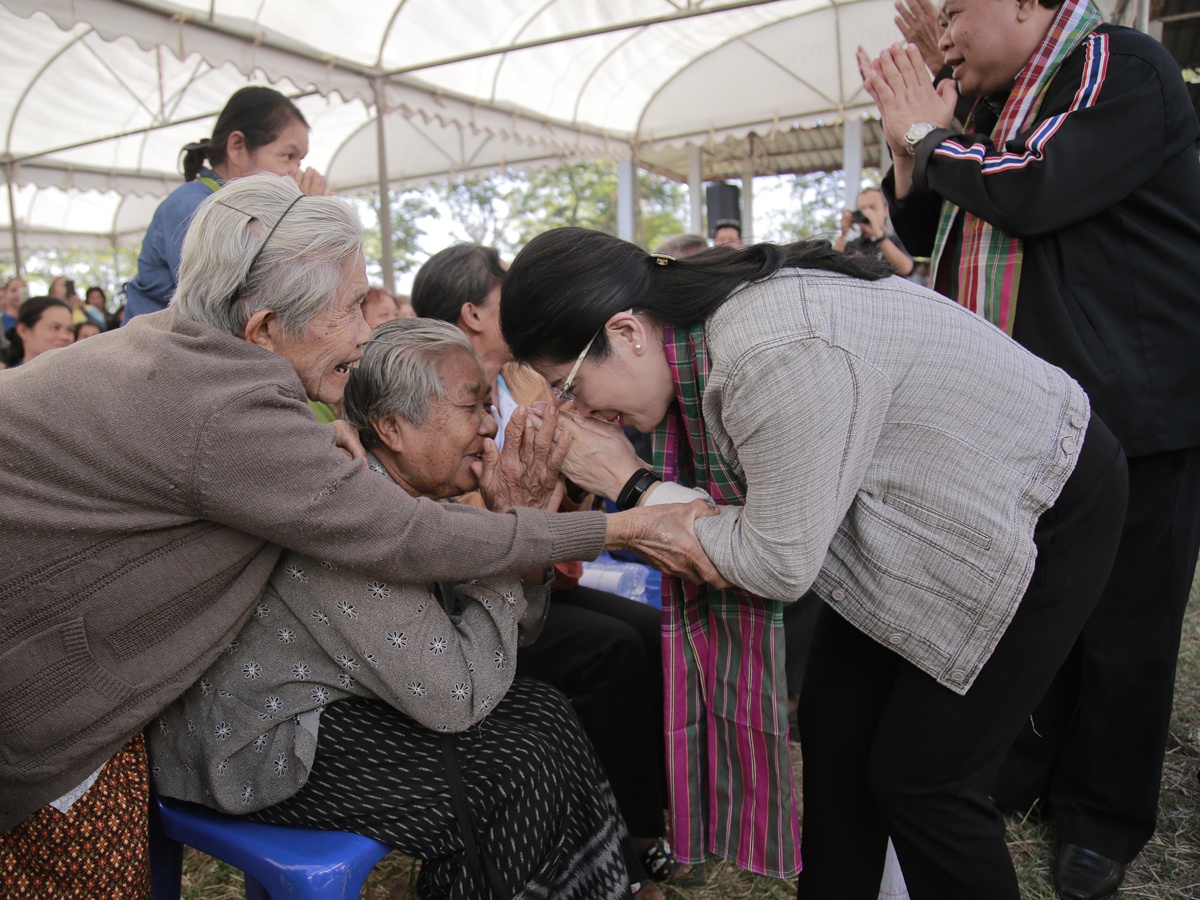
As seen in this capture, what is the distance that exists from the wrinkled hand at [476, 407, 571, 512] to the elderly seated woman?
0.33m

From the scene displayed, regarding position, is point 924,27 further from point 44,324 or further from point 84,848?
point 44,324

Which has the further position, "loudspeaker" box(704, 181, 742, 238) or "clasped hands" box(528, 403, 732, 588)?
"loudspeaker" box(704, 181, 742, 238)

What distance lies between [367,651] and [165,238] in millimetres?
2248

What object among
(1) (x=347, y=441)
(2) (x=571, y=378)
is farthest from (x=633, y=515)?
(1) (x=347, y=441)

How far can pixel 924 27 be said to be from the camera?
270cm

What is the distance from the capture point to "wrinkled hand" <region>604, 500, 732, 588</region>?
1.83 metres

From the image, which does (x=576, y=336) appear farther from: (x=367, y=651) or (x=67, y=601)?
(x=67, y=601)

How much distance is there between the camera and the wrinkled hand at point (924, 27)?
2664 millimetres

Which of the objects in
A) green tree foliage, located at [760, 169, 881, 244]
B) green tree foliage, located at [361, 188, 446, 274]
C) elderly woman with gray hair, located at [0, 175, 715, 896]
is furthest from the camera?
green tree foliage, located at [361, 188, 446, 274]

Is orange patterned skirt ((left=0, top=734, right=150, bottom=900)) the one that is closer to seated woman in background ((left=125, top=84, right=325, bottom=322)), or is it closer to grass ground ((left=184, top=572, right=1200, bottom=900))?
grass ground ((left=184, top=572, right=1200, bottom=900))

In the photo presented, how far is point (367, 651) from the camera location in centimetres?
169

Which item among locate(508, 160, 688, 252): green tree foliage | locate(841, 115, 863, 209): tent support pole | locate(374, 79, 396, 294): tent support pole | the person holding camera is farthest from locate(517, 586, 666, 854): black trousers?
locate(508, 160, 688, 252): green tree foliage

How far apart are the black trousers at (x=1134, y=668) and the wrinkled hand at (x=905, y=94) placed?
1.04 m

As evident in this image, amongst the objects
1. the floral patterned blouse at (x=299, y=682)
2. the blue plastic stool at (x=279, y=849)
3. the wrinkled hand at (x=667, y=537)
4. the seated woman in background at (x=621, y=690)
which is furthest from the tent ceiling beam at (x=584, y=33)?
the blue plastic stool at (x=279, y=849)
